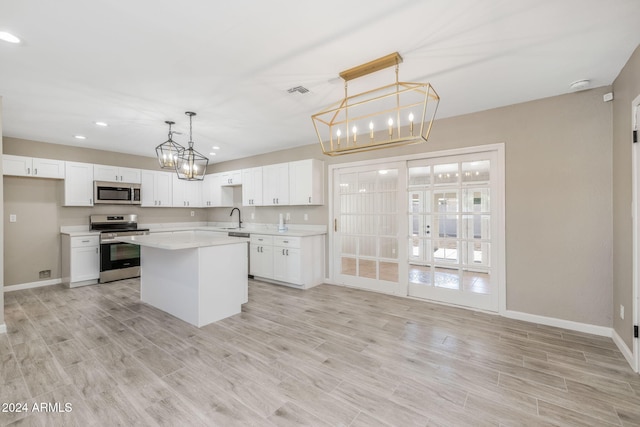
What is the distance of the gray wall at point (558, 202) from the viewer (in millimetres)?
2885

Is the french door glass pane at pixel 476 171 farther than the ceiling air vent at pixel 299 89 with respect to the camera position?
Yes

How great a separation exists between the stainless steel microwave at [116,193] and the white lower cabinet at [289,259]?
2756 millimetres

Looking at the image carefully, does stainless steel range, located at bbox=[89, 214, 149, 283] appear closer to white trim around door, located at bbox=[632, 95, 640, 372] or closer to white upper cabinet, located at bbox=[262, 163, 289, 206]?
white upper cabinet, located at bbox=[262, 163, 289, 206]

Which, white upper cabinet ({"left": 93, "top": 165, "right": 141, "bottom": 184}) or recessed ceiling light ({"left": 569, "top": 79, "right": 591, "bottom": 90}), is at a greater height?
recessed ceiling light ({"left": 569, "top": 79, "right": 591, "bottom": 90})

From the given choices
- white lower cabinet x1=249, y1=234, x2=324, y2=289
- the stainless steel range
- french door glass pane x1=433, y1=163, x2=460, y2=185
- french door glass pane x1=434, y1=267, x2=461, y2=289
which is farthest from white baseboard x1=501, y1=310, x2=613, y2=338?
the stainless steel range

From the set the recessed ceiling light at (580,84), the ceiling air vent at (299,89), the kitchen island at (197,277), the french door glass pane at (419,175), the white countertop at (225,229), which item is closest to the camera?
the recessed ceiling light at (580,84)

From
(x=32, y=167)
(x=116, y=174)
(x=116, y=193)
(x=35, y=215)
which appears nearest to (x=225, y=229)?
(x=116, y=193)

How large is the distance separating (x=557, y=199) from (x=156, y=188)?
7.04 meters

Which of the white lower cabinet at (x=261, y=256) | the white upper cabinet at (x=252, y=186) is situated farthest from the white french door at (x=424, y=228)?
the white upper cabinet at (x=252, y=186)

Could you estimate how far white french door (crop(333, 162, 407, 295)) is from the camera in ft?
14.0

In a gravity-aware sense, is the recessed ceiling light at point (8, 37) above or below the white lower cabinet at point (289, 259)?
above

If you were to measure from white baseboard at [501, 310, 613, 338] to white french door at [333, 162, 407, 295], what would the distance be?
1.38m

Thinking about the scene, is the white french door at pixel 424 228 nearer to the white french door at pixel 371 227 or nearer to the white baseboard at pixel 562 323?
the white french door at pixel 371 227

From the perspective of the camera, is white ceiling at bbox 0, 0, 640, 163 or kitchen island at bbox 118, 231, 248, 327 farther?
kitchen island at bbox 118, 231, 248, 327
